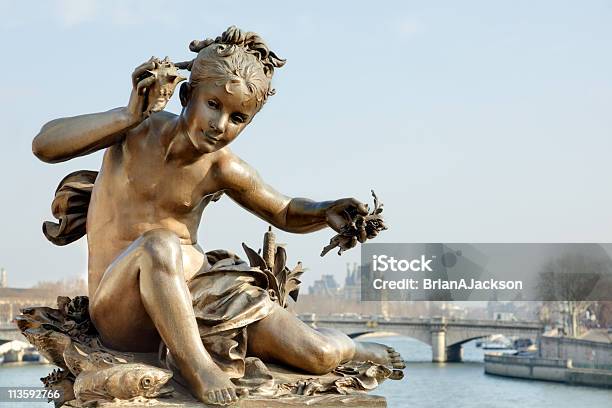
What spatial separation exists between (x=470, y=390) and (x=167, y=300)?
78.6 ft

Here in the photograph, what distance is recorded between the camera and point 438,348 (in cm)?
3759

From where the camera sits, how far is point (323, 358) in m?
3.52

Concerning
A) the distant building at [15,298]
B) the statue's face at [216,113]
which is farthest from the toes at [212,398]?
the distant building at [15,298]

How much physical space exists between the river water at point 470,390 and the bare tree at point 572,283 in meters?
3.19

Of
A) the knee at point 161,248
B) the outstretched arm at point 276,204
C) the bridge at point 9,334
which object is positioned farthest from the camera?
the bridge at point 9,334

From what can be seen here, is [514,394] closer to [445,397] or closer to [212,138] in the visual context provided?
[445,397]

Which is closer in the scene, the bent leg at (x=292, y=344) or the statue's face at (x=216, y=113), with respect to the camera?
the statue's face at (x=216, y=113)

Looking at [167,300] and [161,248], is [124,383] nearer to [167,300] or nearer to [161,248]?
[167,300]

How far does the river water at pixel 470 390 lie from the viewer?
22.3 meters

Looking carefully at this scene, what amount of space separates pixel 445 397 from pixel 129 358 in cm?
2027

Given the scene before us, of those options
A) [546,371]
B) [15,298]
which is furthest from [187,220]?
[15,298]

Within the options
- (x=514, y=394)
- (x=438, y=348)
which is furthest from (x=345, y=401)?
(x=438, y=348)

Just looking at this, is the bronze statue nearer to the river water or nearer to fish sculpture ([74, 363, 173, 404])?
fish sculpture ([74, 363, 173, 404])

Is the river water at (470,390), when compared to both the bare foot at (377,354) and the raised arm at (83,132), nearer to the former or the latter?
the bare foot at (377,354)
